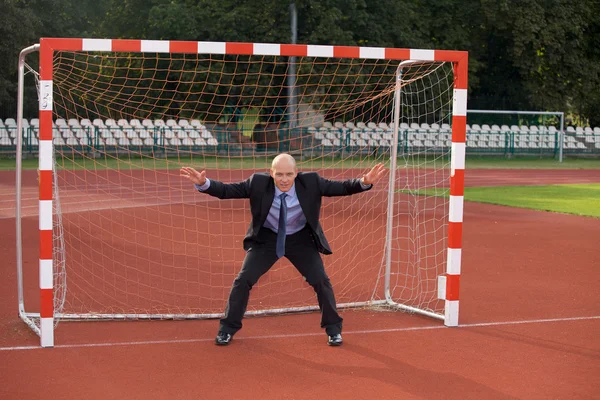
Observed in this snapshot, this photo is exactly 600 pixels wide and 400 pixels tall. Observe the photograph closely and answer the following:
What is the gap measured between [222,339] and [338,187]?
1.55 m

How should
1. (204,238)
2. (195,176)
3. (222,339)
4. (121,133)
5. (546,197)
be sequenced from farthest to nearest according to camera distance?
(121,133) → (546,197) → (204,238) → (222,339) → (195,176)

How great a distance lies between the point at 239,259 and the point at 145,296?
7.74 feet

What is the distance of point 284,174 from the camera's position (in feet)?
21.4

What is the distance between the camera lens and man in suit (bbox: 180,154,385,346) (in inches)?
259

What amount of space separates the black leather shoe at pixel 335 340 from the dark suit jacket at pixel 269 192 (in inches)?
29.4

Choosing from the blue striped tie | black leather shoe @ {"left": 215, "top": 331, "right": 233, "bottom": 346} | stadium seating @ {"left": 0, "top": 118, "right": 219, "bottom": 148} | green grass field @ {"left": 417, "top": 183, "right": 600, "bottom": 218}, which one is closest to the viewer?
black leather shoe @ {"left": 215, "top": 331, "right": 233, "bottom": 346}

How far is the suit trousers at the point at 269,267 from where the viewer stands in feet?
21.7

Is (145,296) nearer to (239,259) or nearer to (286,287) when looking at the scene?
(286,287)

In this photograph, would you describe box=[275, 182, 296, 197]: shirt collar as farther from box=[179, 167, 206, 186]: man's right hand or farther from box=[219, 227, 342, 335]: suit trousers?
box=[179, 167, 206, 186]: man's right hand

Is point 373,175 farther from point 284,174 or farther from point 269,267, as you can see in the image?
A: point 269,267

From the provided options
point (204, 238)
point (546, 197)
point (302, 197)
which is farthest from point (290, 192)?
point (546, 197)

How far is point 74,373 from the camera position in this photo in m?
5.79

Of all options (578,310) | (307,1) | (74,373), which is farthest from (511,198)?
(307,1)

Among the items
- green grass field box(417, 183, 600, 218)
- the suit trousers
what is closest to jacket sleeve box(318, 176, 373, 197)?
the suit trousers
